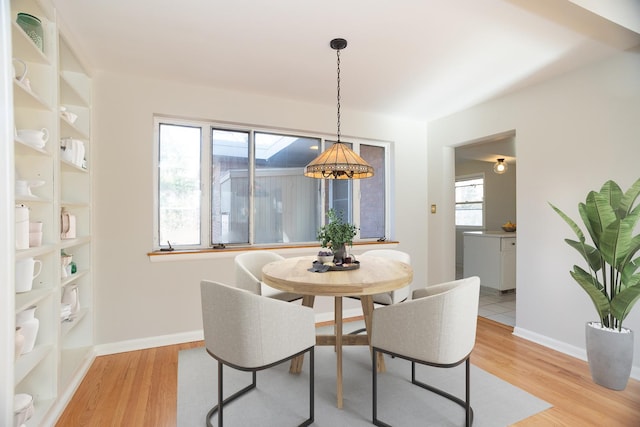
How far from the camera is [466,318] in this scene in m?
1.71

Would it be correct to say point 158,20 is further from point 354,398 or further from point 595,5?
point 354,398

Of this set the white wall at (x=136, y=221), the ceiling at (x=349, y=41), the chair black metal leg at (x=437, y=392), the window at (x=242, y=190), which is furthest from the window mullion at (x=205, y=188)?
the chair black metal leg at (x=437, y=392)

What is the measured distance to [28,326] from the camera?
67.4 inches

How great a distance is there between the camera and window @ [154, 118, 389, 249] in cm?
314

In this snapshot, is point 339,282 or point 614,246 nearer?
point 339,282

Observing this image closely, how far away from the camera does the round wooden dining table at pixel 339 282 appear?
5.77 feet

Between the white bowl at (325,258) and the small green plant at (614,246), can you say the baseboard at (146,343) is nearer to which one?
the white bowl at (325,258)

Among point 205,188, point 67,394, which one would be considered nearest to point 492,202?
point 205,188

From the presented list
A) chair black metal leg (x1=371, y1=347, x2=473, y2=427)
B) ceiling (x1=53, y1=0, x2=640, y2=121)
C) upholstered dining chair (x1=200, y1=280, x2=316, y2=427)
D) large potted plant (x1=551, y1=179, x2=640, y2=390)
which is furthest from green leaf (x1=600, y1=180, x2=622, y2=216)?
upholstered dining chair (x1=200, y1=280, x2=316, y2=427)

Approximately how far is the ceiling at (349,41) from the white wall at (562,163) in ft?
0.66

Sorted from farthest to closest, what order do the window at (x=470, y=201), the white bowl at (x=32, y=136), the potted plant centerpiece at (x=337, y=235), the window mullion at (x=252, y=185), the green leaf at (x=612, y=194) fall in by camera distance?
Result: the window at (x=470, y=201)
the window mullion at (x=252, y=185)
the potted plant centerpiece at (x=337, y=235)
the green leaf at (x=612, y=194)
the white bowl at (x=32, y=136)

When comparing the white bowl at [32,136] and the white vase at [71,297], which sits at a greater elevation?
the white bowl at [32,136]

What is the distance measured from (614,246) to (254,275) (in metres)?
2.65

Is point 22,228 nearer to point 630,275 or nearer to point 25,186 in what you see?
point 25,186
